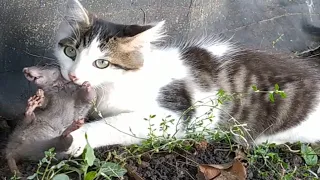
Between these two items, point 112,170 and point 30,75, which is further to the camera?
point 30,75

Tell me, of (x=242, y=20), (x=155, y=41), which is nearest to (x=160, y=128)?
(x=155, y=41)

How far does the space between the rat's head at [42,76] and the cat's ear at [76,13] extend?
0.75ft

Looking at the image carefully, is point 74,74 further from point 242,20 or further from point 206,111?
point 242,20

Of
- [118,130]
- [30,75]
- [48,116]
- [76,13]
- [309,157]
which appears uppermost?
[76,13]

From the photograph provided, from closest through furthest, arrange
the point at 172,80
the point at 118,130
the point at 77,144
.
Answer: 1. the point at 77,144
2. the point at 118,130
3. the point at 172,80

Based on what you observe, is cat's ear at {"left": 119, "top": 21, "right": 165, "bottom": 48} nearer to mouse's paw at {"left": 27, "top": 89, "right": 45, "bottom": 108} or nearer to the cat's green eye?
the cat's green eye

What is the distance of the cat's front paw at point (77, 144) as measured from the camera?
220cm

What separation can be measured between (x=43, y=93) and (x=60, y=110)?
93 mm

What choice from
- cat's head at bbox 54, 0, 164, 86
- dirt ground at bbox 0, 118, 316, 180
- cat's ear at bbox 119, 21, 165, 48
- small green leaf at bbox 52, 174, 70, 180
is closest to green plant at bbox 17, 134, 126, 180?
small green leaf at bbox 52, 174, 70, 180

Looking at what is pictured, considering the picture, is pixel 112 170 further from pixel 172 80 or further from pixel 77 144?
pixel 172 80

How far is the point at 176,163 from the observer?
2293 millimetres

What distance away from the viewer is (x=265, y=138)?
9.18ft

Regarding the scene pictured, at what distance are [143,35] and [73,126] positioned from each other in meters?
0.53

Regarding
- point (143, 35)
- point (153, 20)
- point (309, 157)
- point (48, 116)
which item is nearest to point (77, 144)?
point (48, 116)
